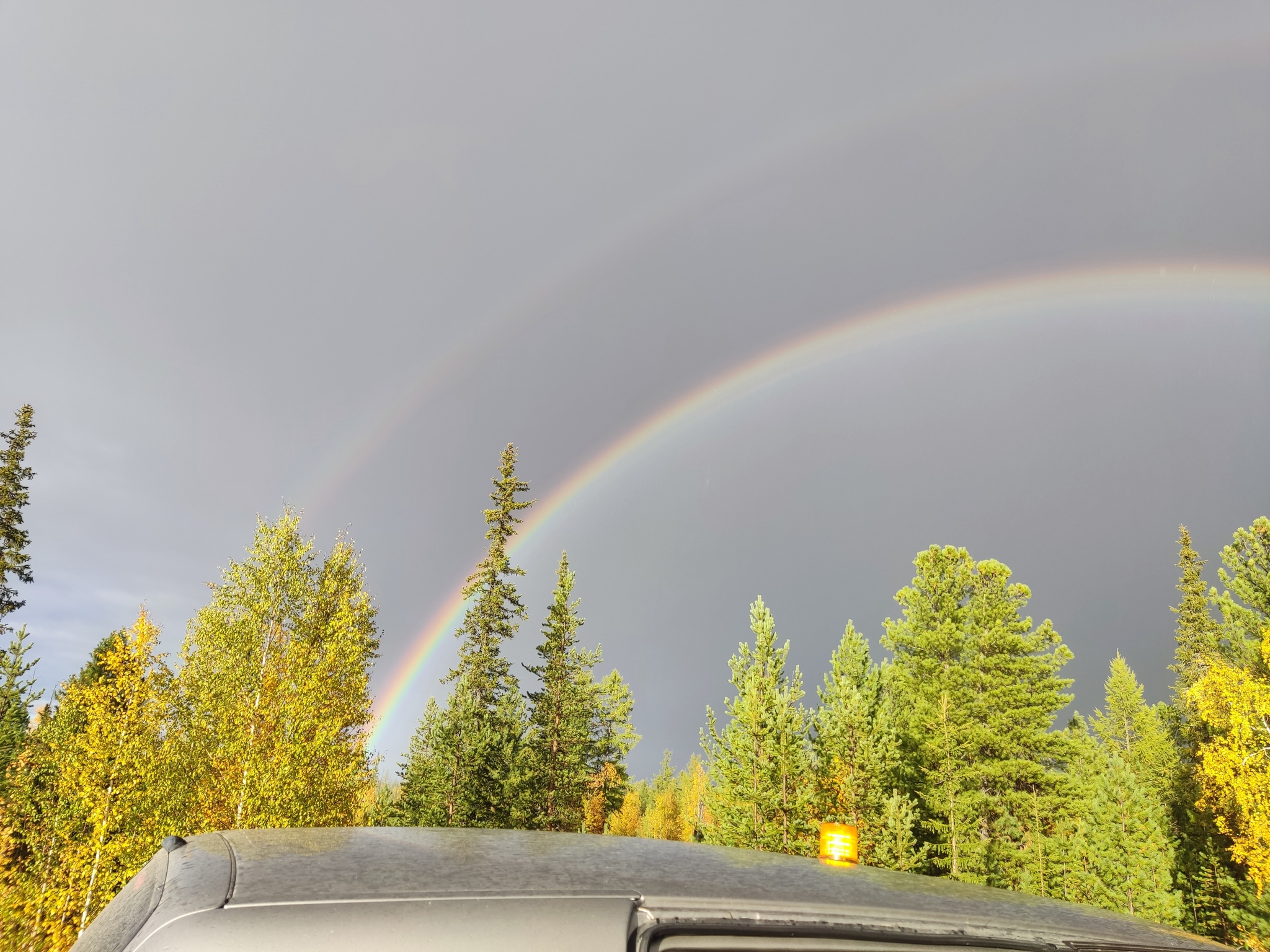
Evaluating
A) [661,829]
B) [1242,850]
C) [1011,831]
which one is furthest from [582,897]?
[661,829]

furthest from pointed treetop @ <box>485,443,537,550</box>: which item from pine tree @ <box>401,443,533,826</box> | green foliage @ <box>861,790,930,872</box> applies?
green foliage @ <box>861,790,930,872</box>

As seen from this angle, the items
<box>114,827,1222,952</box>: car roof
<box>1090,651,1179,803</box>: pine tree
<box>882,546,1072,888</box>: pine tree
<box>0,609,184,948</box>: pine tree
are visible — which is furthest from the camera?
<box>1090,651,1179,803</box>: pine tree

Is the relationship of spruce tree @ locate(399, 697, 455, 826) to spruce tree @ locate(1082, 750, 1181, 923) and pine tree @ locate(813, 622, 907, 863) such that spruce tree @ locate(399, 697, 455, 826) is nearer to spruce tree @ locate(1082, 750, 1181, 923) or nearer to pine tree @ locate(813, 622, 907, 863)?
pine tree @ locate(813, 622, 907, 863)

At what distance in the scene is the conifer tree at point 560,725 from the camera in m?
34.5

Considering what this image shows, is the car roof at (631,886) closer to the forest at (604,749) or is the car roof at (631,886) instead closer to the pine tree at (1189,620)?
the forest at (604,749)

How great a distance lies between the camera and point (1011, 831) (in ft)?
94.2

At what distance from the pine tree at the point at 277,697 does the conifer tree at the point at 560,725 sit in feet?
53.8

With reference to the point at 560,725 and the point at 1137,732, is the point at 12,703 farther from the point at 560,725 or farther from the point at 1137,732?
the point at 1137,732

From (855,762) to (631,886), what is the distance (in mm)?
26950

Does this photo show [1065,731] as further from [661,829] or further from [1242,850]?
[661,829]

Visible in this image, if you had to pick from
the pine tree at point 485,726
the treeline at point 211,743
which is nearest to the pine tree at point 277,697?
the treeline at point 211,743

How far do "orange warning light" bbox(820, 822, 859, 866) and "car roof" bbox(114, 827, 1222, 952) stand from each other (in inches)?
11.2

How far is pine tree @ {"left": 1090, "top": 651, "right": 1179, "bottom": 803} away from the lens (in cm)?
4181

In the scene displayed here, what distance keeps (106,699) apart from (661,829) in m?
58.0
